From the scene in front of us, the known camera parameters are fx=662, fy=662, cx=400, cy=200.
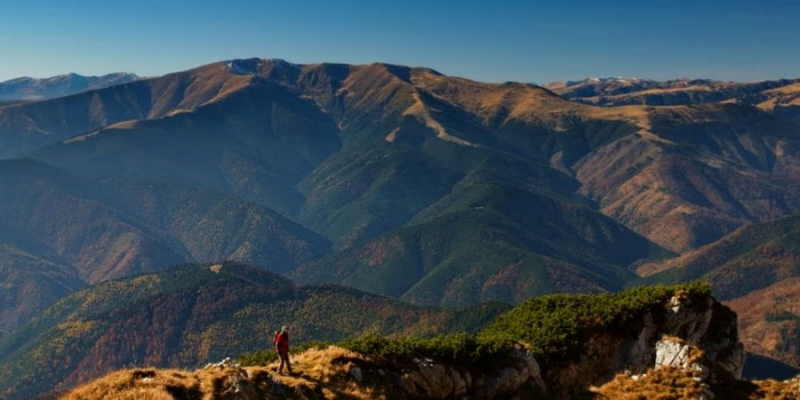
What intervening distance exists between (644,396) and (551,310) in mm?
17832

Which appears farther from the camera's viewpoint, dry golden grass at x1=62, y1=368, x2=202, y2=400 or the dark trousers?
the dark trousers

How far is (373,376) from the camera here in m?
46.1

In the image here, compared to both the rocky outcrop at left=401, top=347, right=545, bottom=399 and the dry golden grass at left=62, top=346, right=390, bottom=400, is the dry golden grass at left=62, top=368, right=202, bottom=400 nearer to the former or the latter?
A: the dry golden grass at left=62, top=346, right=390, bottom=400

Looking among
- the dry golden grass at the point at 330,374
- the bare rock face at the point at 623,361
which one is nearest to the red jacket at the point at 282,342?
the dry golden grass at the point at 330,374

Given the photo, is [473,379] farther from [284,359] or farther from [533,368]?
[284,359]

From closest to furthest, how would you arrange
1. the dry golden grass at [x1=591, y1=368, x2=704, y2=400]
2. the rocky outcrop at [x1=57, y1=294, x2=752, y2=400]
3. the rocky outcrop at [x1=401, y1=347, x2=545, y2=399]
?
the rocky outcrop at [x1=57, y1=294, x2=752, y2=400], the rocky outcrop at [x1=401, y1=347, x2=545, y2=399], the dry golden grass at [x1=591, y1=368, x2=704, y2=400]

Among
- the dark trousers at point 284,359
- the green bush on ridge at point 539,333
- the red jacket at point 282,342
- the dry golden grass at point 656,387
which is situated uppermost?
the red jacket at point 282,342

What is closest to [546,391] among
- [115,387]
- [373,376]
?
[373,376]

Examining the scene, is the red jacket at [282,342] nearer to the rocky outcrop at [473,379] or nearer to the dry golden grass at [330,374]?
the dry golden grass at [330,374]

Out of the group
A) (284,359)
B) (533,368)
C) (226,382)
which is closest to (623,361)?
(533,368)

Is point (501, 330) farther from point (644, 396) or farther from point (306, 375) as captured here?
point (306, 375)

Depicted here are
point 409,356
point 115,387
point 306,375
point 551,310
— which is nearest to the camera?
point 115,387

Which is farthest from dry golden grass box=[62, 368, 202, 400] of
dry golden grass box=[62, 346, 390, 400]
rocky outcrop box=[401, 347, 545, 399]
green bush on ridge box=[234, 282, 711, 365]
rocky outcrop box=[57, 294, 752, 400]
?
rocky outcrop box=[401, 347, 545, 399]

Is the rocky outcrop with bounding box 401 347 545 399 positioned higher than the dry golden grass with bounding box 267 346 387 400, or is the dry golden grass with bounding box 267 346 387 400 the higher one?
the dry golden grass with bounding box 267 346 387 400
